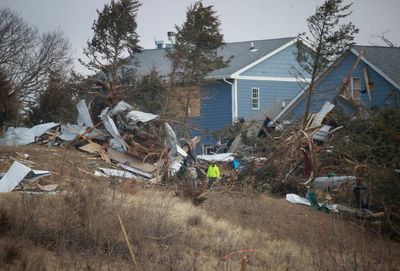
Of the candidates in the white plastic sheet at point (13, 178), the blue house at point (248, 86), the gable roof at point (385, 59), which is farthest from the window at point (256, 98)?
the white plastic sheet at point (13, 178)

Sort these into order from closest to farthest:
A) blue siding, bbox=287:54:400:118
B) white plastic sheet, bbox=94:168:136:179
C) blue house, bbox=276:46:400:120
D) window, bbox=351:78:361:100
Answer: white plastic sheet, bbox=94:168:136:179 → blue house, bbox=276:46:400:120 → blue siding, bbox=287:54:400:118 → window, bbox=351:78:361:100

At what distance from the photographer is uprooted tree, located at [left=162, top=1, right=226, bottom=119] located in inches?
1037

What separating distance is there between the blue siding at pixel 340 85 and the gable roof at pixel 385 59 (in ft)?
1.14

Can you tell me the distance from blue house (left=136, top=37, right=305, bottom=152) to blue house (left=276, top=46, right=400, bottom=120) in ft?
12.8

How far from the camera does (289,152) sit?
17.8 m

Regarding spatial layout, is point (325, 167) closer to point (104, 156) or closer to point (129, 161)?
point (129, 161)

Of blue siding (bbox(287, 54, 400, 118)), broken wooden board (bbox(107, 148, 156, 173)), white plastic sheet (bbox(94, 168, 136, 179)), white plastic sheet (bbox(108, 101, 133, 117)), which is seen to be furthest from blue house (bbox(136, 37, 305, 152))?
white plastic sheet (bbox(94, 168, 136, 179))

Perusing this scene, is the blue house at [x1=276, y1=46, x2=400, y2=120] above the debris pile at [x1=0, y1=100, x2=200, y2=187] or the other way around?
above

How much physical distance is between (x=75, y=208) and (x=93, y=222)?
0.45 metres

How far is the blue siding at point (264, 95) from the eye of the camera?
111ft

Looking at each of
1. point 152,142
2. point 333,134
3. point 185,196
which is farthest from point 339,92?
point 185,196

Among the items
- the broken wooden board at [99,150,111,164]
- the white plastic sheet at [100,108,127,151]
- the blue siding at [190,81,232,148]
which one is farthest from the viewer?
the blue siding at [190,81,232,148]

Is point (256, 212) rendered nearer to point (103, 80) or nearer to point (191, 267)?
point (191, 267)

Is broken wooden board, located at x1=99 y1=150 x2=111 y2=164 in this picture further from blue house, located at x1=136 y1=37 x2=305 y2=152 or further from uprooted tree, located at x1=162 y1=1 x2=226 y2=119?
blue house, located at x1=136 y1=37 x2=305 y2=152
